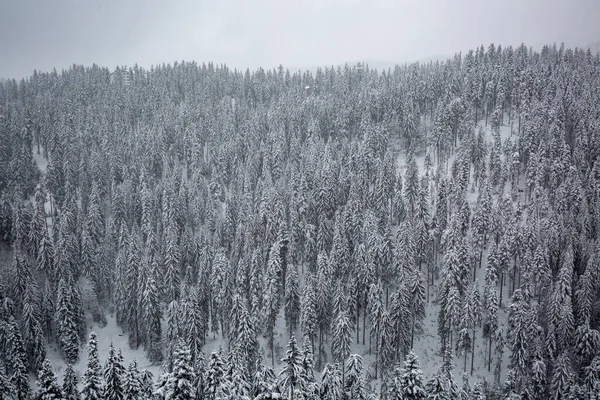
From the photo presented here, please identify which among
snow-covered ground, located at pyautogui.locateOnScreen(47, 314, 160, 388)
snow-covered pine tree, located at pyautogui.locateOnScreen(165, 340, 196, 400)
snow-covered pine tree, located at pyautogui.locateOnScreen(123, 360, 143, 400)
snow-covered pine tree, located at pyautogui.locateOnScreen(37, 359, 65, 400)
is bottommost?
snow-covered ground, located at pyautogui.locateOnScreen(47, 314, 160, 388)

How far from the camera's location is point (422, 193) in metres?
85.4

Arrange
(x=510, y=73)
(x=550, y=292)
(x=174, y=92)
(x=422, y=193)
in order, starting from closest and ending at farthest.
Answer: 1. (x=550, y=292)
2. (x=422, y=193)
3. (x=510, y=73)
4. (x=174, y=92)

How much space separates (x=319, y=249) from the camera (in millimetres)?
79250

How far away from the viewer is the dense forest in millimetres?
51719

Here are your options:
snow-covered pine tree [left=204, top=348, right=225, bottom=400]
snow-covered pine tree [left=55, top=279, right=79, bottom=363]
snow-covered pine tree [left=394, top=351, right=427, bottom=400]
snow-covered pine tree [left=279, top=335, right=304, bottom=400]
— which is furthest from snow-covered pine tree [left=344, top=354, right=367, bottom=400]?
snow-covered pine tree [left=55, top=279, right=79, bottom=363]

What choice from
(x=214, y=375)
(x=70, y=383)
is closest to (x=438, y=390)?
(x=214, y=375)

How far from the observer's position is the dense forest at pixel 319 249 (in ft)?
170

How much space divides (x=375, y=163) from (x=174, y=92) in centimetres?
10631

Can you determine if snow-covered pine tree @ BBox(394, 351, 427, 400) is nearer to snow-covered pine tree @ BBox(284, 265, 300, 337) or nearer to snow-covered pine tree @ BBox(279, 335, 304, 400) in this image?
snow-covered pine tree @ BBox(279, 335, 304, 400)

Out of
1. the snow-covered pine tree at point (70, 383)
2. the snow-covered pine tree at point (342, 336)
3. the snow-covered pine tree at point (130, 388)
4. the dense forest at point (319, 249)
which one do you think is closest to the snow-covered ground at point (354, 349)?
the dense forest at point (319, 249)

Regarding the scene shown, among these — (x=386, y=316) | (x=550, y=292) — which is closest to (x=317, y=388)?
(x=386, y=316)

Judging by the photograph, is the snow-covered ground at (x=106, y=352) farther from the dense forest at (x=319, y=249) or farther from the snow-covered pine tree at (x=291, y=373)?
the snow-covered pine tree at (x=291, y=373)

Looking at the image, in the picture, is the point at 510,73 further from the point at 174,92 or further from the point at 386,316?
the point at 174,92

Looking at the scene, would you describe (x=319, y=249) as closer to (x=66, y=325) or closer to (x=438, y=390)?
(x=438, y=390)
